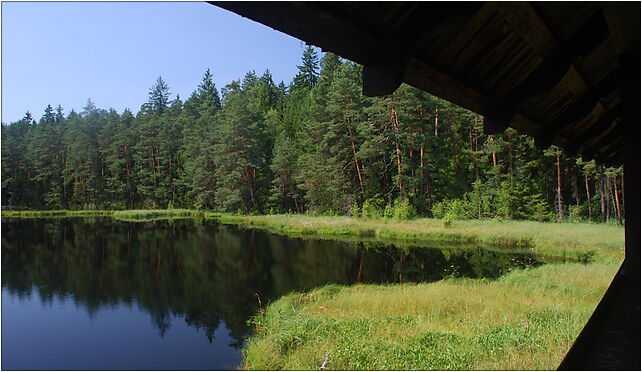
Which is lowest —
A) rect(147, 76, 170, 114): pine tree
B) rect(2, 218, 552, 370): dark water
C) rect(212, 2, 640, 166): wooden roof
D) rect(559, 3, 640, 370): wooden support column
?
rect(2, 218, 552, 370): dark water

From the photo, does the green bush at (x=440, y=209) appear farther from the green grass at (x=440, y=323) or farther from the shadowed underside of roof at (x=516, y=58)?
the shadowed underside of roof at (x=516, y=58)

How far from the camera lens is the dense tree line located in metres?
30.7

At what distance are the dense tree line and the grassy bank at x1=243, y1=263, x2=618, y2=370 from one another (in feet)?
32.6

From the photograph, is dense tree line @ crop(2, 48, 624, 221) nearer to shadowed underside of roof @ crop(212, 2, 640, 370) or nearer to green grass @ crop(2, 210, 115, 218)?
green grass @ crop(2, 210, 115, 218)

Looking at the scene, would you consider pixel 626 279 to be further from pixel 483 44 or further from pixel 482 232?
pixel 482 232

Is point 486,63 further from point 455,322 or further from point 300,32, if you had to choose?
point 455,322

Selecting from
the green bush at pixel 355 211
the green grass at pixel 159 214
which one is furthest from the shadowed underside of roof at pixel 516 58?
the green grass at pixel 159 214

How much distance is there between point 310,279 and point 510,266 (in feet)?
26.8

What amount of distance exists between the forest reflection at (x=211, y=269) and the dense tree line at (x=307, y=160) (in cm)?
892

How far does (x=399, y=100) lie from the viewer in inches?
1204

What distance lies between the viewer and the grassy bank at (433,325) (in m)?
6.05

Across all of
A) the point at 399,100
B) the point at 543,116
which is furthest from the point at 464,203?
the point at 543,116

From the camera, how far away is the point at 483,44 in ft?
7.85

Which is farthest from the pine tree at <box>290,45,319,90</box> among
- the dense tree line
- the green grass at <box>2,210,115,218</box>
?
the green grass at <box>2,210,115,218</box>
